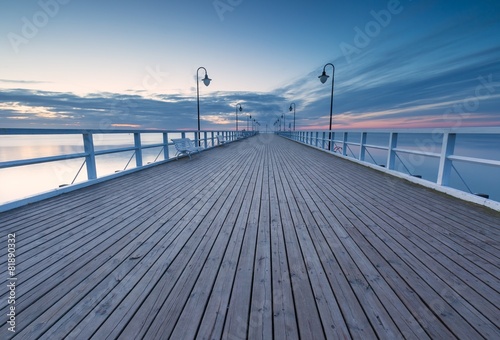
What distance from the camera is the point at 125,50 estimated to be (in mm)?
15172

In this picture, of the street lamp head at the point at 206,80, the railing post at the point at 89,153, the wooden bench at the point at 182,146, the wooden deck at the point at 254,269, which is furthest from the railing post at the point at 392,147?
the street lamp head at the point at 206,80

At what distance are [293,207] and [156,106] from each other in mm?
36004

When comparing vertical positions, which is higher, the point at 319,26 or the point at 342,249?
the point at 319,26

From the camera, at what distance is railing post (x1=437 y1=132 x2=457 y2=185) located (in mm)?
3854

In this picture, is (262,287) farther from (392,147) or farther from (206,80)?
(206,80)

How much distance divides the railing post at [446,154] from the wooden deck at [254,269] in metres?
0.76

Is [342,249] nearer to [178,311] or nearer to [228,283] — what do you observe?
[228,283]

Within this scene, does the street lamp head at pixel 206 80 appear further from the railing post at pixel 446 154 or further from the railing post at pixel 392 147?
the railing post at pixel 446 154

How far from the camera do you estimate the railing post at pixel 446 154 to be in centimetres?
385

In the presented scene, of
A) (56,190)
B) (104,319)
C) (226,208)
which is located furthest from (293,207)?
(56,190)

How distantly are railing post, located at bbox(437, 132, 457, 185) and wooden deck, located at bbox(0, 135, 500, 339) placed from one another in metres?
0.76

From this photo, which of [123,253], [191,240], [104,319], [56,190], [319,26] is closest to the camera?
[104,319]

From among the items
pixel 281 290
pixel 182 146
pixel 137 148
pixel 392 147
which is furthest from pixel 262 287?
pixel 182 146

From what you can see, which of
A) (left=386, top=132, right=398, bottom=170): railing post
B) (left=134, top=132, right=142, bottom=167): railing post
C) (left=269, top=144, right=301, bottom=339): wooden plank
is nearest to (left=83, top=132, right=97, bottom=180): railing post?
(left=134, top=132, right=142, bottom=167): railing post
